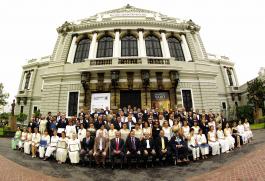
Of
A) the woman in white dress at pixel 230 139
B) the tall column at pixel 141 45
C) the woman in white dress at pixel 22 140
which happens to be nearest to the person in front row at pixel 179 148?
the woman in white dress at pixel 230 139

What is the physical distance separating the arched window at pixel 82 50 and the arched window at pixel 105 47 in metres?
1.54

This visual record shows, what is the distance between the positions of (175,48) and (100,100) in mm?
11135

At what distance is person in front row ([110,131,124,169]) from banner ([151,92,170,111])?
10.1 metres

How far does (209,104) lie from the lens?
2062 centimetres

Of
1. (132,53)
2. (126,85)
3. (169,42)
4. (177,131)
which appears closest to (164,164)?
(177,131)

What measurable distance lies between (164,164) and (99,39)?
17481mm

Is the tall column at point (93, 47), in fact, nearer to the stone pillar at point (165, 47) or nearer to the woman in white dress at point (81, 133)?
the stone pillar at point (165, 47)

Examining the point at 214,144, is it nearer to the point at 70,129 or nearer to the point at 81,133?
the point at 81,133

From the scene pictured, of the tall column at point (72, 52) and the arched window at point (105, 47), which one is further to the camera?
the tall column at point (72, 52)

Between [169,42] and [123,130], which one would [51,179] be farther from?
[169,42]

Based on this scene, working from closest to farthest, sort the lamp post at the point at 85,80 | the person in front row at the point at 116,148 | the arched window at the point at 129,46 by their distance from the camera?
the person in front row at the point at 116,148 → the lamp post at the point at 85,80 → the arched window at the point at 129,46

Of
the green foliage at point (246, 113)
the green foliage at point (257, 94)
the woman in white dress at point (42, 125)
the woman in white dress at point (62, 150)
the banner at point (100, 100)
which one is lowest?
the woman in white dress at point (62, 150)

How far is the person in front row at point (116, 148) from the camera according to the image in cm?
926

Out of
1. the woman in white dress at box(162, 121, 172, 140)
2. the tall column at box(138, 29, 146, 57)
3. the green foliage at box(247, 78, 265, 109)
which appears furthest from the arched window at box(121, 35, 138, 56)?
the green foliage at box(247, 78, 265, 109)
